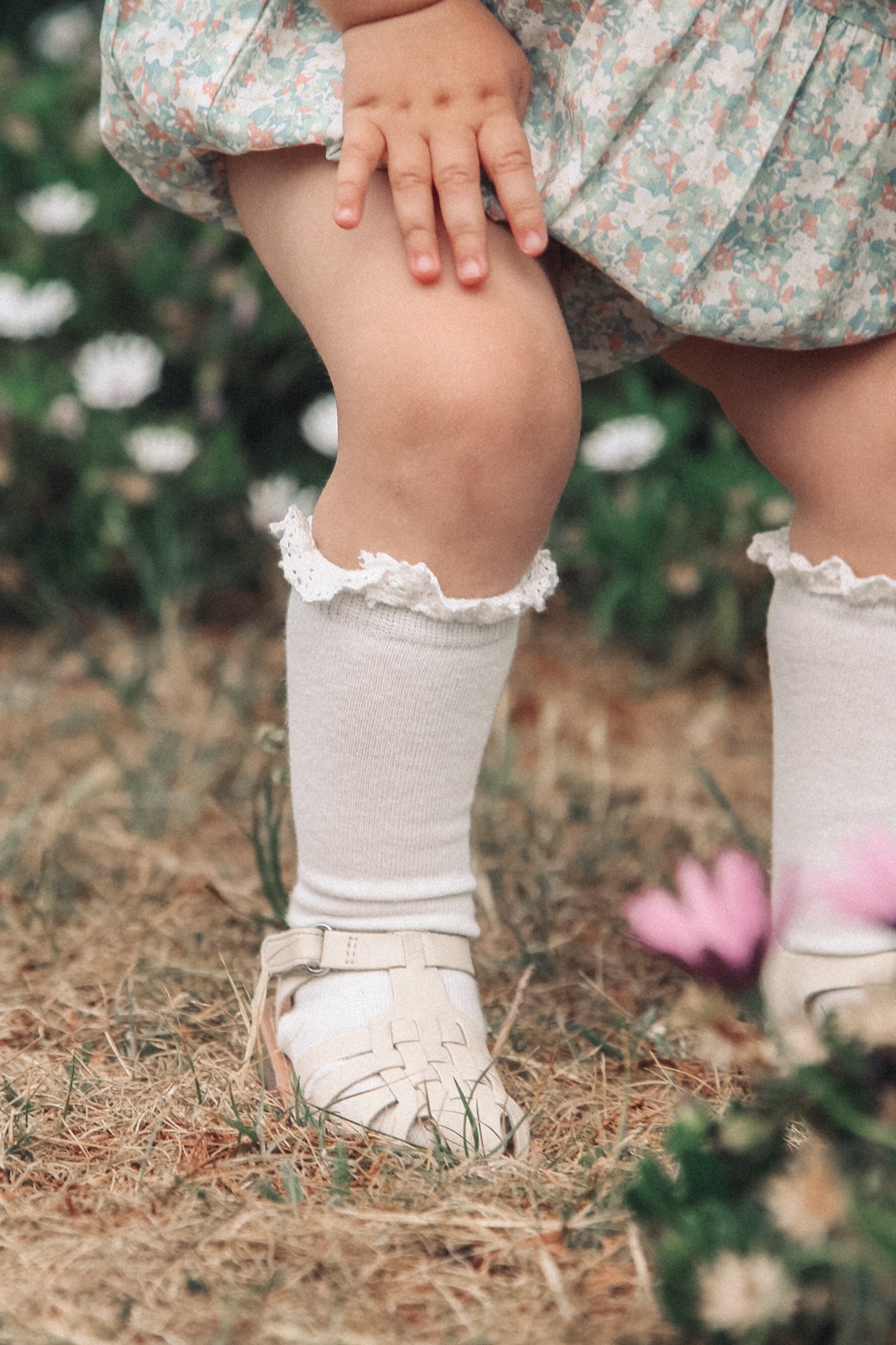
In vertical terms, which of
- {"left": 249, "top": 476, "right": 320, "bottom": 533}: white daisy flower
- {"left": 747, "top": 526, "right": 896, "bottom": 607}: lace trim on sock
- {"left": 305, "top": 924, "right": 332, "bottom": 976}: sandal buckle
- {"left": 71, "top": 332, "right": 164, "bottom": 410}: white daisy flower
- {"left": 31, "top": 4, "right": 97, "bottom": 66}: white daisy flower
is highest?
{"left": 747, "top": 526, "right": 896, "bottom": 607}: lace trim on sock

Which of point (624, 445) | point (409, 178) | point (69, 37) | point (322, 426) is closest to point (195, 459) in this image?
point (322, 426)

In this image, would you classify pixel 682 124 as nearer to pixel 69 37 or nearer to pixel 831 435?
pixel 831 435

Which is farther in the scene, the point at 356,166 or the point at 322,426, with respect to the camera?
the point at 322,426

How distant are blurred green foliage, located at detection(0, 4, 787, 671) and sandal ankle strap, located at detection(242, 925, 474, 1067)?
1.01m

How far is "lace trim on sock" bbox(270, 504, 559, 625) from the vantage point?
885mm

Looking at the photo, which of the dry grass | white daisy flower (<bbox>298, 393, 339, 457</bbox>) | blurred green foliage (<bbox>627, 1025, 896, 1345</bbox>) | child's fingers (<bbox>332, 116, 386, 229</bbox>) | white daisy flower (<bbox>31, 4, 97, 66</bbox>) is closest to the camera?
blurred green foliage (<bbox>627, 1025, 896, 1345</bbox>)

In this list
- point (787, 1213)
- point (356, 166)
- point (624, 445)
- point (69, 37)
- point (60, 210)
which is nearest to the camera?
point (787, 1213)

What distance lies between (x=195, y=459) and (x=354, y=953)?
1267 mm

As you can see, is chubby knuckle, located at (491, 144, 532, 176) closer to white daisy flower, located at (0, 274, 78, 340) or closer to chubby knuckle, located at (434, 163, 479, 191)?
chubby knuckle, located at (434, 163, 479, 191)

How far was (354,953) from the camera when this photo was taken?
3.14ft

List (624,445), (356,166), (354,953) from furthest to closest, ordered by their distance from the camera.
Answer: (624,445) < (354,953) < (356,166)

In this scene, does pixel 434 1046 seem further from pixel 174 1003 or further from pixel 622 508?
pixel 622 508

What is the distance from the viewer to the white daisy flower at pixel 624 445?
1.91 metres

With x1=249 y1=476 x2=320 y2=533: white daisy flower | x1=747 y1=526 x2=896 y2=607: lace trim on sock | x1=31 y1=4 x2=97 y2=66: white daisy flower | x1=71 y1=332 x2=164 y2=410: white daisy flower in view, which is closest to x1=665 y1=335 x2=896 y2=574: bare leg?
x1=747 y1=526 x2=896 y2=607: lace trim on sock
